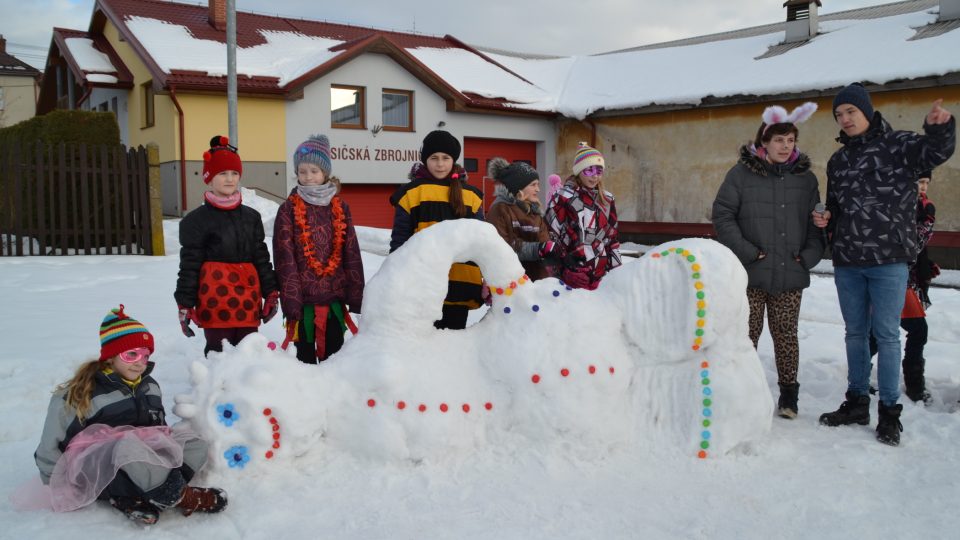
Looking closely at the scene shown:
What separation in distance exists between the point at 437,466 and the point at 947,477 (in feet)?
7.85

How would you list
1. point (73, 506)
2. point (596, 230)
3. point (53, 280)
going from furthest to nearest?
point (53, 280) → point (596, 230) → point (73, 506)

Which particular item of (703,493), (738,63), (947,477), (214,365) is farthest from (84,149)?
(738,63)

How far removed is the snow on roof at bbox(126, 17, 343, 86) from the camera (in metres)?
16.3

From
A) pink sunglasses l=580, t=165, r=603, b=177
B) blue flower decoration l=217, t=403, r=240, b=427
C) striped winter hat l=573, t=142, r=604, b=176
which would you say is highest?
striped winter hat l=573, t=142, r=604, b=176

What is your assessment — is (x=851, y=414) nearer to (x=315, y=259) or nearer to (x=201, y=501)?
(x=315, y=259)

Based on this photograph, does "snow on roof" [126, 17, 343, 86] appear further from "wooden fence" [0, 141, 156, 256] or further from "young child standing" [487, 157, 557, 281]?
"young child standing" [487, 157, 557, 281]

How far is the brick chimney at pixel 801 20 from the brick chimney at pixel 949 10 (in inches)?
114

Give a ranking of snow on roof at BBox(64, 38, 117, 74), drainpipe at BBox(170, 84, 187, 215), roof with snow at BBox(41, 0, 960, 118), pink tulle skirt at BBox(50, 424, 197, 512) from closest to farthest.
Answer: pink tulle skirt at BBox(50, 424, 197, 512) → roof with snow at BBox(41, 0, 960, 118) → drainpipe at BBox(170, 84, 187, 215) → snow on roof at BBox(64, 38, 117, 74)

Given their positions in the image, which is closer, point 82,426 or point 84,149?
point 82,426

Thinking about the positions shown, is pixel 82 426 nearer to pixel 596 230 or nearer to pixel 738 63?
pixel 596 230

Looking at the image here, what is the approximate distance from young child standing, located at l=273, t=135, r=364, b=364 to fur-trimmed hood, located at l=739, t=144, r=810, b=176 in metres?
2.33

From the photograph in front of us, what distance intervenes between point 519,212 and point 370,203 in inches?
562

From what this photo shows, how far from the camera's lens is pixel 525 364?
3.36m

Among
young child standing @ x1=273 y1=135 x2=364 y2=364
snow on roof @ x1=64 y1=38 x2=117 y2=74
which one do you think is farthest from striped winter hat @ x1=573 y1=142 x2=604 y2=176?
snow on roof @ x1=64 y1=38 x2=117 y2=74
